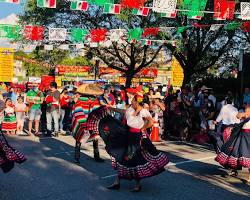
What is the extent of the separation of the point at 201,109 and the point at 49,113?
528cm

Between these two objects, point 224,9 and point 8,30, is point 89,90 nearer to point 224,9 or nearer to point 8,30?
point 224,9

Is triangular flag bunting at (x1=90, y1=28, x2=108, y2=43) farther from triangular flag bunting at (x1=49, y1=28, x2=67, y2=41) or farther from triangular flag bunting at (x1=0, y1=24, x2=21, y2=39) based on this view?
triangular flag bunting at (x1=0, y1=24, x2=21, y2=39)

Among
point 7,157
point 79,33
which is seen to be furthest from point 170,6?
point 7,157

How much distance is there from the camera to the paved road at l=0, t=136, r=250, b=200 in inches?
285

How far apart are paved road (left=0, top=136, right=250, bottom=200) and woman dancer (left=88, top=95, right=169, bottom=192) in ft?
1.09

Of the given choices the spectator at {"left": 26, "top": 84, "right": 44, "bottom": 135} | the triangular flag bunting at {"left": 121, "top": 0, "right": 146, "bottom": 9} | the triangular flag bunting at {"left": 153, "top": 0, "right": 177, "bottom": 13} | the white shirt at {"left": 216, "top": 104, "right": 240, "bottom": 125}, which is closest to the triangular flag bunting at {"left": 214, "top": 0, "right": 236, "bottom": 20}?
the triangular flag bunting at {"left": 153, "top": 0, "right": 177, "bottom": 13}

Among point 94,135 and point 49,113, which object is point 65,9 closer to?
point 49,113

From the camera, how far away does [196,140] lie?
1543 cm

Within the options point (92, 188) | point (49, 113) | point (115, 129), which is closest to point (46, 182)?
point (92, 188)

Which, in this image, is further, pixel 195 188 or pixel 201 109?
pixel 201 109

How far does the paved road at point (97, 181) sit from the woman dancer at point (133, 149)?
1.09 feet

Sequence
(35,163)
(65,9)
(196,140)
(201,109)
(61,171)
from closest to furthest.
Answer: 1. (61,171)
2. (35,163)
3. (196,140)
4. (201,109)
5. (65,9)

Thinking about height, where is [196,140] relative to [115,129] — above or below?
below

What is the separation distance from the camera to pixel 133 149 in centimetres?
761
